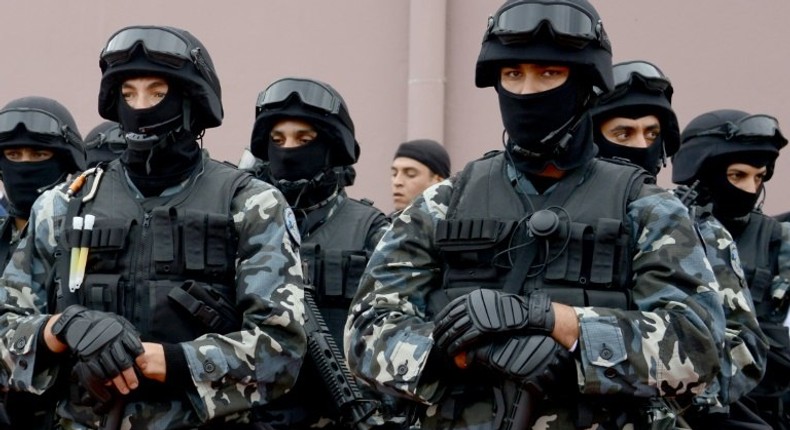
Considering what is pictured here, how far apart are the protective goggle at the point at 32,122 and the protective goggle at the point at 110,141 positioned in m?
1.07

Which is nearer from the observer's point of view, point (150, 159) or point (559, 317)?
point (559, 317)

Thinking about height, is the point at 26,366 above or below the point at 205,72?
below

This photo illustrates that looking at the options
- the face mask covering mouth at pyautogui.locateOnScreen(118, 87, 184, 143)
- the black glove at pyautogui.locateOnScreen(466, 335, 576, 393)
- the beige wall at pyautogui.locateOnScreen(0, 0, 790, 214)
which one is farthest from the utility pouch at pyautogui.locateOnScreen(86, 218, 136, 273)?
the beige wall at pyautogui.locateOnScreen(0, 0, 790, 214)

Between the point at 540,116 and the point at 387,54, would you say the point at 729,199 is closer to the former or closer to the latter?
the point at 540,116

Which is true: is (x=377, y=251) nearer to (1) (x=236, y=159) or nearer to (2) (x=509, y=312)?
(2) (x=509, y=312)

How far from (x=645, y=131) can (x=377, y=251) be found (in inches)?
86.1

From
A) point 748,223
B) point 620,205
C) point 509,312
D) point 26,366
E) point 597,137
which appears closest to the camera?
point 509,312

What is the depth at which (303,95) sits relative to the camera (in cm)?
710

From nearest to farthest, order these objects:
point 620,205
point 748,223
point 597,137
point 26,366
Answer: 1. point 620,205
2. point 26,366
3. point 597,137
4. point 748,223

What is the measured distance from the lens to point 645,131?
21.7ft

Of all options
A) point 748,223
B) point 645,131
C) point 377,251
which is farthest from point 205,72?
point 748,223

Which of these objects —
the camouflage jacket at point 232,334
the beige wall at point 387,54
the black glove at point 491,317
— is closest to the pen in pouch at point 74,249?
the camouflage jacket at point 232,334

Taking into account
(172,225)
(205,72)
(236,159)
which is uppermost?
(205,72)

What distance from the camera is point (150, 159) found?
5.30 metres
